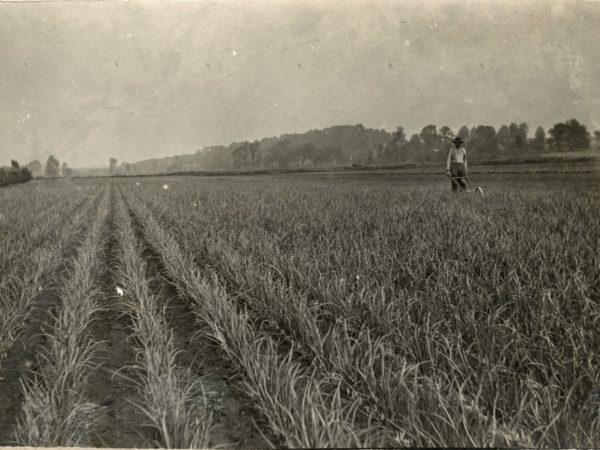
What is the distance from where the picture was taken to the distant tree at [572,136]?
3.27m

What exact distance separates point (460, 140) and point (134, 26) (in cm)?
585

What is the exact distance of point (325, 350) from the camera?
6.98 feet

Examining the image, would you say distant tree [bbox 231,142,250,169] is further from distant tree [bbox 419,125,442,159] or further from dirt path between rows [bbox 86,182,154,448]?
dirt path between rows [bbox 86,182,154,448]

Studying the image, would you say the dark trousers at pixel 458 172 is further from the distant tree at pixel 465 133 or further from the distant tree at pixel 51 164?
the distant tree at pixel 51 164

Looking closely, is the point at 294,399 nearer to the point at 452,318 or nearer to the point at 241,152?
the point at 452,318

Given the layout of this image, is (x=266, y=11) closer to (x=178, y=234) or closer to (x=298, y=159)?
(x=178, y=234)

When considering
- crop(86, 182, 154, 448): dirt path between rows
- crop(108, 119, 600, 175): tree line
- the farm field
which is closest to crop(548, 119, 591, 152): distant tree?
crop(108, 119, 600, 175): tree line

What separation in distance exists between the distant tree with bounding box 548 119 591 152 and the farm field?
860 mm

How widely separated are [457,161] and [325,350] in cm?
618

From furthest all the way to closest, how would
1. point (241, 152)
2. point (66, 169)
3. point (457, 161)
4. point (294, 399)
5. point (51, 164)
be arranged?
point (241, 152), point (457, 161), point (66, 169), point (51, 164), point (294, 399)

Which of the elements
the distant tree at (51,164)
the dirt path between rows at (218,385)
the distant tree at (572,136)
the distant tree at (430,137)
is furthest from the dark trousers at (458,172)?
the distant tree at (51,164)

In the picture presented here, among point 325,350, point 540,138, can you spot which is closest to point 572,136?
point 540,138

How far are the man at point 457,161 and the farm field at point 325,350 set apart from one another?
9.47 ft

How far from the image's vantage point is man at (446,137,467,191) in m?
7.01
